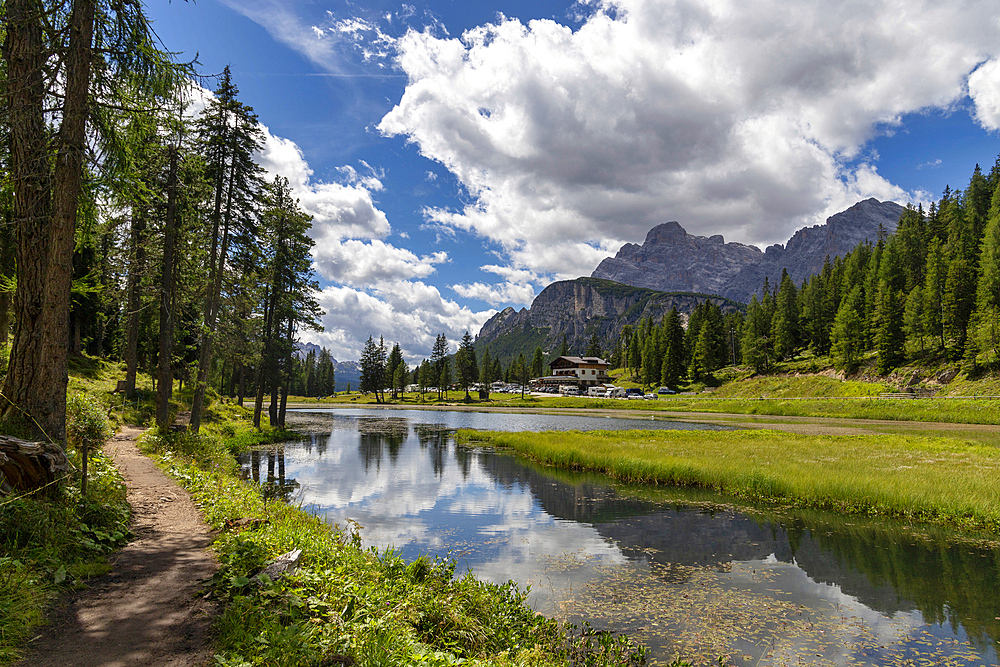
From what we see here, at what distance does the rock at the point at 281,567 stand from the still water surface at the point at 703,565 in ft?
17.2

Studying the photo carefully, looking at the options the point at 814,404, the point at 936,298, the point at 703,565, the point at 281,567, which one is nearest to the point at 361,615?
the point at 281,567

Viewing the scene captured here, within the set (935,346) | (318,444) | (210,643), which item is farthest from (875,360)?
(210,643)

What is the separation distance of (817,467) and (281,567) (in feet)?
75.6

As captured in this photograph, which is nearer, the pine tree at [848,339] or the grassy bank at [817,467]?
the grassy bank at [817,467]

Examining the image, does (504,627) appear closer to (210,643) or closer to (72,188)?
(210,643)

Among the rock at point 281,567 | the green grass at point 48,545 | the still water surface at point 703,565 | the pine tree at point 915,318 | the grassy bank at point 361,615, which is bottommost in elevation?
the still water surface at point 703,565

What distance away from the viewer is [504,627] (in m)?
7.98

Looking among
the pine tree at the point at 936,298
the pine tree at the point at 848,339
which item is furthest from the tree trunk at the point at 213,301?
the pine tree at the point at 848,339

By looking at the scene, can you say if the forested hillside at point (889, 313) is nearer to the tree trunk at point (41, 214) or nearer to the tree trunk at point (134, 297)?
the tree trunk at point (41, 214)

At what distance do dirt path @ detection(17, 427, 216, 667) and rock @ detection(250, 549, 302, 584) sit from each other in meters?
0.73

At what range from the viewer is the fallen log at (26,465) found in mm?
7816

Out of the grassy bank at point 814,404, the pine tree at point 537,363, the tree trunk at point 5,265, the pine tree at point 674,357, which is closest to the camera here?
the tree trunk at point 5,265

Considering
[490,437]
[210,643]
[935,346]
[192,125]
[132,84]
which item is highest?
[192,125]

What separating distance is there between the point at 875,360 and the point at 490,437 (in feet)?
217
